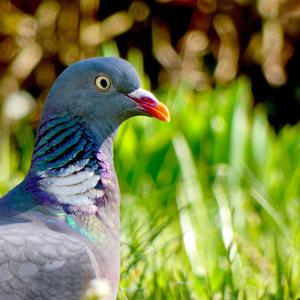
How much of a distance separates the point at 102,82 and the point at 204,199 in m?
1.54

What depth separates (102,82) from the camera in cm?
343

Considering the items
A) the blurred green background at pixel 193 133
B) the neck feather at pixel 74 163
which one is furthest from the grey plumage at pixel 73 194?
the blurred green background at pixel 193 133

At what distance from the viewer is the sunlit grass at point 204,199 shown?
12.6 ft

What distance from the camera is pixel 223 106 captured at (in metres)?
5.61

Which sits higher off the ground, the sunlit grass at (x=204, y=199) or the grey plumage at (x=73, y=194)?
the grey plumage at (x=73, y=194)

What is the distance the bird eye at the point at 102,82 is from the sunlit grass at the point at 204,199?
678 millimetres

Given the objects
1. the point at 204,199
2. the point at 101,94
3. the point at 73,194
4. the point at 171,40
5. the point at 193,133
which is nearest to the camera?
the point at 73,194

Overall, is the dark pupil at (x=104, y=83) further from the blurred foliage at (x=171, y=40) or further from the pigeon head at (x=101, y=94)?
the blurred foliage at (x=171, y=40)

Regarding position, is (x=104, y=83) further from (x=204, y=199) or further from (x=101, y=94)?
(x=204, y=199)

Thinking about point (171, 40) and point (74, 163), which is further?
point (171, 40)

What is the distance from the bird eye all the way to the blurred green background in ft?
2.29

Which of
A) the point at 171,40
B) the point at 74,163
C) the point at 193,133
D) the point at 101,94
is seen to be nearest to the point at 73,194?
the point at 74,163

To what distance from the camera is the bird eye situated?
342 cm

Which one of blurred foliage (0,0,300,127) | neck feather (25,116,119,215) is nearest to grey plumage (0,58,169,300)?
neck feather (25,116,119,215)
